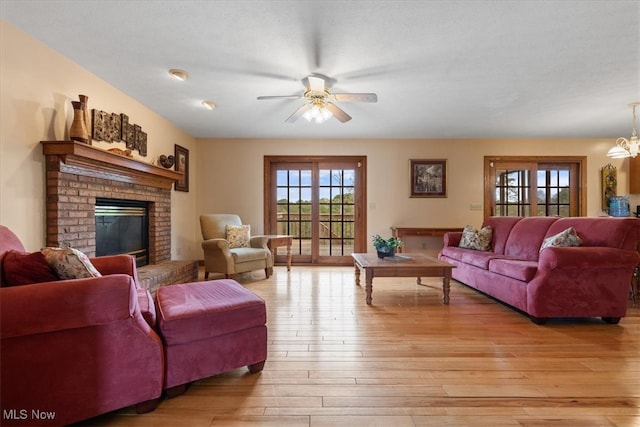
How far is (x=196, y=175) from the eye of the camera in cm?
539

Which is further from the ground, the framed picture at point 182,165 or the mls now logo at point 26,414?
the framed picture at point 182,165

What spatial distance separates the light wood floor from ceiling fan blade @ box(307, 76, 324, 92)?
86.5 inches

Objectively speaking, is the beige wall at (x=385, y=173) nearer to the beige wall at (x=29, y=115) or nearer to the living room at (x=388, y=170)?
the living room at (x=388, y=170)

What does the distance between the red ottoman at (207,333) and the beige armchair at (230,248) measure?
6.80 feet

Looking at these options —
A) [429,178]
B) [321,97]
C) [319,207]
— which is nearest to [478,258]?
[429,178]

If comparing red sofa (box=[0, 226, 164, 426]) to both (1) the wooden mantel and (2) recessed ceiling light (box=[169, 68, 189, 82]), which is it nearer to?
(1) the wooden mantel

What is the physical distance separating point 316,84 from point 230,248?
2766mm

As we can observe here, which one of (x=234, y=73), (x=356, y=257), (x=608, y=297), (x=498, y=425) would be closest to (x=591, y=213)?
(x=608, y=297)

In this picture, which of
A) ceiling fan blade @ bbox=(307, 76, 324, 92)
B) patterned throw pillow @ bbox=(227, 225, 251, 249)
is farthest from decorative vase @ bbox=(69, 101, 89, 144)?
patterned throw pillow @ bbox=(227, 225, 251, 249)

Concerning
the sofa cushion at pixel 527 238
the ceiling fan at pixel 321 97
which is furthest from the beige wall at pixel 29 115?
the sofa cushion at pixel 527 238

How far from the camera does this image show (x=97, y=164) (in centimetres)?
272

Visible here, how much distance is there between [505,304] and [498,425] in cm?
211

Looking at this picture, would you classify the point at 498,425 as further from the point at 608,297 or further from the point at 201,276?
the point at 201,276

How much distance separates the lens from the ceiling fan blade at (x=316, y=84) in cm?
264
